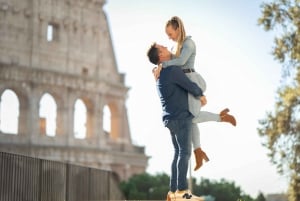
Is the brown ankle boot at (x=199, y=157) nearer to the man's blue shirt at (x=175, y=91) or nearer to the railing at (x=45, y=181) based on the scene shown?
the man's blue shirt at (x=175, y=91)

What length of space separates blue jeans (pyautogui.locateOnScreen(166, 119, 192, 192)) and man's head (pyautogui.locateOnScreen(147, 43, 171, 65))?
87 cm

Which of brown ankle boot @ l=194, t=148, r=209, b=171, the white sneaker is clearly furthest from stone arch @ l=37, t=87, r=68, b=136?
the white sneaker

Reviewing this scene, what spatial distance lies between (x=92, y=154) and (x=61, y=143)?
246 cm

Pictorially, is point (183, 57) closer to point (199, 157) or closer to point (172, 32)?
point (172, 32)

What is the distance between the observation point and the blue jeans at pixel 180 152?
838cm

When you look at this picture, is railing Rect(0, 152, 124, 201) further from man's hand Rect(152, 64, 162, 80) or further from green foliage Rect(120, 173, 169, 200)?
green foliage Rect(120, 173, 169, 200)

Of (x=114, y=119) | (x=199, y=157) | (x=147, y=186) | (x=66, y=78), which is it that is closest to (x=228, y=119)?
(x=199, y=157)

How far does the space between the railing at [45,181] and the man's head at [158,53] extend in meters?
4.99

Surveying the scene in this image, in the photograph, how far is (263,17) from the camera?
23.8 metres

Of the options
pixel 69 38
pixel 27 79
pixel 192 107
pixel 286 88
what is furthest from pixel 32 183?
pixel 69 38

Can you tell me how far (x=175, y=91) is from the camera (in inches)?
337

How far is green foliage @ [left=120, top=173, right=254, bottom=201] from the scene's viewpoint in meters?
33.5

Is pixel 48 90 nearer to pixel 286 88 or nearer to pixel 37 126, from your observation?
pixel 37 126

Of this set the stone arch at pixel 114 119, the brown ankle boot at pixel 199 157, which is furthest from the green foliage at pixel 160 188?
the brown ankle boot at pixel 199 157
